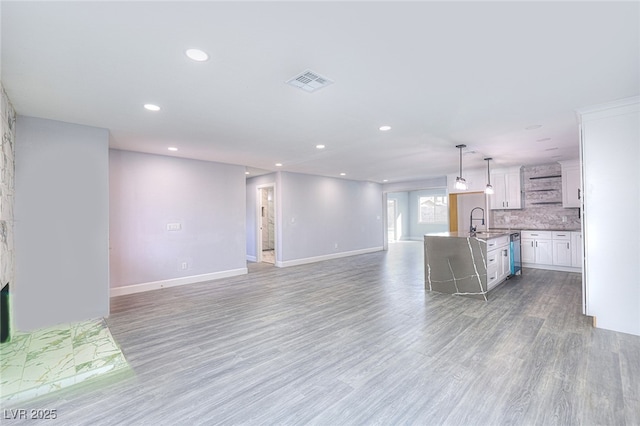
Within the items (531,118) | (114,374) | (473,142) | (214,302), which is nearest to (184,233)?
(214,302)

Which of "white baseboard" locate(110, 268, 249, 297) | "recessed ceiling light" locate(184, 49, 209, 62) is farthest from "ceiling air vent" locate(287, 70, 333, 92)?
"white baseboard" locate(110, 268, 249, 297)

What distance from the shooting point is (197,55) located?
6.93 ft

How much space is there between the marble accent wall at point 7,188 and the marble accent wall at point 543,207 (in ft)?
29.9

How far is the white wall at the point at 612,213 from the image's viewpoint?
3100 millimetres

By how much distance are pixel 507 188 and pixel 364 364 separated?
6.54 metres

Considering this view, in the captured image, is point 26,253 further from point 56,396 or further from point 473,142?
point 473,142

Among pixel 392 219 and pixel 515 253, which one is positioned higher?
pixel 392 219

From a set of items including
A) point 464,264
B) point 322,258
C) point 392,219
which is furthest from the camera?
point 392,219

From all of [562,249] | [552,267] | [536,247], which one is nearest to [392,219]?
[536,247]

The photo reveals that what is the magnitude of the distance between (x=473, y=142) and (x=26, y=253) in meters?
6.19

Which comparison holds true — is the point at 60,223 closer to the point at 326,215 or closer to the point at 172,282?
the point at 172,282

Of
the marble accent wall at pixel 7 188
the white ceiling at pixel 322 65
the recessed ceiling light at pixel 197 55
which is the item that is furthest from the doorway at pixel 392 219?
the marble accent wall at pixel 7 188

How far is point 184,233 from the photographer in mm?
5637

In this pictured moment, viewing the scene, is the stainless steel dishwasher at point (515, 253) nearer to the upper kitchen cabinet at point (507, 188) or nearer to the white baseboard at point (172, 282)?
the upper kitchen cabinet at point (507, 188)
